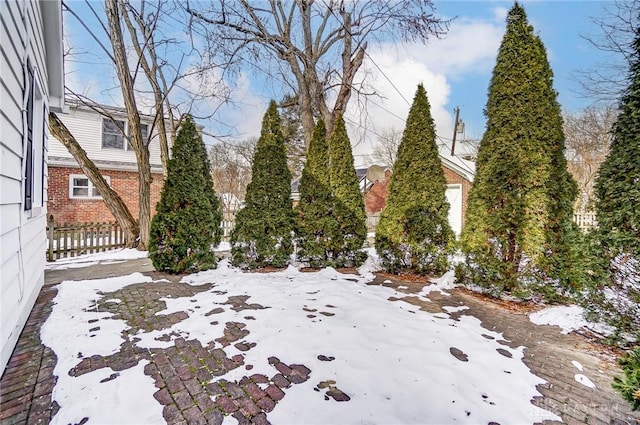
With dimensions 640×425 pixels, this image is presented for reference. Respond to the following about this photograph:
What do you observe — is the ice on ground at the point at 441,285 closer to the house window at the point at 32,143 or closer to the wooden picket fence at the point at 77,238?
the house window at the point at 32,143

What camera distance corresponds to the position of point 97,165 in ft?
40.8

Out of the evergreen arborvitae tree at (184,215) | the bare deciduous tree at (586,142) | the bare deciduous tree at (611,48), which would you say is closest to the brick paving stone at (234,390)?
the evergreen arborvitae tree at (184,215)

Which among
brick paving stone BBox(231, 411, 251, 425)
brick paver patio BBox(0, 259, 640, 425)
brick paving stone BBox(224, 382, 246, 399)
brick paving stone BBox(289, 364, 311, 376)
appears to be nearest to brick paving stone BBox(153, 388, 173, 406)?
brick paver patio BBox(0, 259, 640, 425)

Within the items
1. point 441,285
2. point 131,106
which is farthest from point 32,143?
point 131,106

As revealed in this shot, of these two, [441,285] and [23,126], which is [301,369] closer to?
[23,126]

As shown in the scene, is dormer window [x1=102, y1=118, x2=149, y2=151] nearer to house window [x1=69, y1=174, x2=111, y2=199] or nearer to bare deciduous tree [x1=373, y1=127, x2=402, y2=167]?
house window [x1=69, y1=174, x2=111, y2=199]

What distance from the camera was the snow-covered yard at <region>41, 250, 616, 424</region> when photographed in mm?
2021

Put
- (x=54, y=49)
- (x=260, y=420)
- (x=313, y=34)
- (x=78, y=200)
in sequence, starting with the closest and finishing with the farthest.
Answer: (x=260, y=420)
(x=54, y=49)
(x=313, y=34)
(x=78, y=200)

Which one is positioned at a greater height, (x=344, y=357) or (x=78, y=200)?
(x=78, y=200)

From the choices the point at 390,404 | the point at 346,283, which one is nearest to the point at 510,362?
the point at 390,404

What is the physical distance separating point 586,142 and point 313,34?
655 inches

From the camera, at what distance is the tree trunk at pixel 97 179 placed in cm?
823

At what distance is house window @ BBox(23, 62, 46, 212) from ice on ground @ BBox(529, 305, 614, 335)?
18.9ft

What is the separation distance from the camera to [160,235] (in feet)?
18.6
